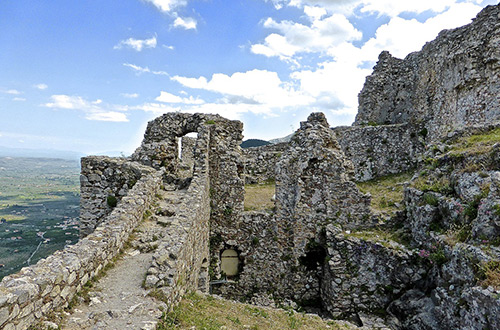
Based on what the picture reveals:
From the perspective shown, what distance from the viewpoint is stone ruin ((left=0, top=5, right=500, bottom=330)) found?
224 inches

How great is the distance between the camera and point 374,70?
68.7 ft

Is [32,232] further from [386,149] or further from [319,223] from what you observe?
[386,149]

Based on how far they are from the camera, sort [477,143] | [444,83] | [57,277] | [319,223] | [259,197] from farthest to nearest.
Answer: [444,83], [259,197], [319,223], [477,143], [57,277]

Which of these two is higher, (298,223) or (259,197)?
(259,197)

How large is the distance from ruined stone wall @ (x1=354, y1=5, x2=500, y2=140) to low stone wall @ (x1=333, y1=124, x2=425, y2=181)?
40.0 inches

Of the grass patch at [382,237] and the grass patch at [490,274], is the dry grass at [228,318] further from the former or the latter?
the grass patch at [490,274]

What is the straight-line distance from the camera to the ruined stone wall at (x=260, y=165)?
18438 millimetres

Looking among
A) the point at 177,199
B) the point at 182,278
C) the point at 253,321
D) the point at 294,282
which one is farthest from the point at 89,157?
the point at 294,282

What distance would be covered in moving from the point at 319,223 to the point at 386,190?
4890 mm

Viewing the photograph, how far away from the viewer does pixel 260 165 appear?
18.8 meters

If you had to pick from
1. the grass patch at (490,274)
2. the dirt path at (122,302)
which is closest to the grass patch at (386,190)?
the grass patch at (490,274)

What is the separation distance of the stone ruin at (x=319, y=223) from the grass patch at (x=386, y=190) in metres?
0.64

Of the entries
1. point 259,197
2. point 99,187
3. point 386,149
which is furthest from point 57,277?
point 386,149

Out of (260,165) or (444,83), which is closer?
(444,83)
